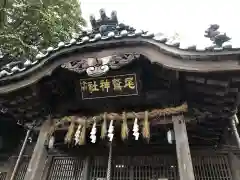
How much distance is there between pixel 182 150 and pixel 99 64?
2549 mm

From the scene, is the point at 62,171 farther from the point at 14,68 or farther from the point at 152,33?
the point at 152,33

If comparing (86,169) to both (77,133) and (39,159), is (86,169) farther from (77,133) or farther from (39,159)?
(39,159)

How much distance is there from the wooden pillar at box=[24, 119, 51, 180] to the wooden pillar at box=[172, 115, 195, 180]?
113 inches

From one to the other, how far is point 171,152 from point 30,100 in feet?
11.7

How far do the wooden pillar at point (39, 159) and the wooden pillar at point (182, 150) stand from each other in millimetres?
2858

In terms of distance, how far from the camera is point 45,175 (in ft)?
19.3

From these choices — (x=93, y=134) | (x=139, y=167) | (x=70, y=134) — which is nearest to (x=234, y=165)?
(x=139, y=167)

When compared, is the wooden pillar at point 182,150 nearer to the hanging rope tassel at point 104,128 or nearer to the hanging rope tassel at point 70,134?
the hanging rope tassel at point 104,128

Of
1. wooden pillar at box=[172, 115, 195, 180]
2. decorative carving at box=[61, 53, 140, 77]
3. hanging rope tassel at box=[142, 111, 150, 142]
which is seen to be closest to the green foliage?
decorative carving at box=[61, 53, 140, 77]

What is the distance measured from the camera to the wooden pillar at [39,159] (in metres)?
5.30

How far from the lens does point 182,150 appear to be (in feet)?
16.3

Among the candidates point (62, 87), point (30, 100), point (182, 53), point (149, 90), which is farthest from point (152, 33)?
point (30, 100)

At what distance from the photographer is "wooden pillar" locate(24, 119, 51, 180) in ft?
17.4

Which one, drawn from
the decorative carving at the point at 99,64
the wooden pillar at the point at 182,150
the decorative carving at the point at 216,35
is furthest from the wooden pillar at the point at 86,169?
the decorative carving at the point at 216,35
